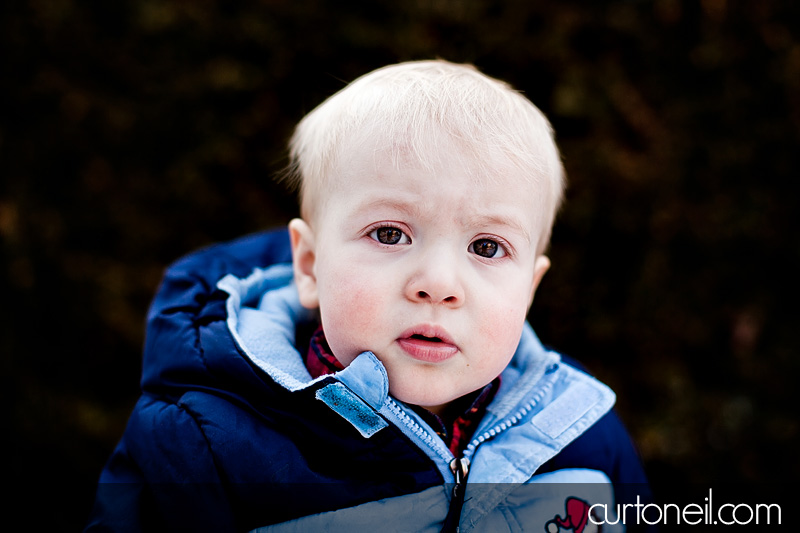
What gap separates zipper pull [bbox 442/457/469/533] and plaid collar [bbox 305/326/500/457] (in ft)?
0.24

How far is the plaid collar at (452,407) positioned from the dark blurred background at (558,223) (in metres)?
0.94

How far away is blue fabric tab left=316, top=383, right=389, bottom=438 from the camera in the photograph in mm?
1219

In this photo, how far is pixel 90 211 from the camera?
2240mm

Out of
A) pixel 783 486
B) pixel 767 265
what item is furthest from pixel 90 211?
pixel 783 486

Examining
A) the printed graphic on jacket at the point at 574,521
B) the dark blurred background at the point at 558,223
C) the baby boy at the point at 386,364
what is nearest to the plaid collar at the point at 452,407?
the baby boy at the point at 386,364

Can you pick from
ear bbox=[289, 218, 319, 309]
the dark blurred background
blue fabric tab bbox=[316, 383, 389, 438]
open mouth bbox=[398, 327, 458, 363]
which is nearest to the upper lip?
open mouth bbox=[398, 327, 458, 363]

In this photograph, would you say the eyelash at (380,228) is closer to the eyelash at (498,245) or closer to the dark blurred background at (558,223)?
the eyelash at (498,245)

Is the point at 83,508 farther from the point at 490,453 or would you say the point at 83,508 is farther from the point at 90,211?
the point at 490,453

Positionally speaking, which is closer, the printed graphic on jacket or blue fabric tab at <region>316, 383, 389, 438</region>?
blue fabric tab at <region>316, 383, 389, 438</region>

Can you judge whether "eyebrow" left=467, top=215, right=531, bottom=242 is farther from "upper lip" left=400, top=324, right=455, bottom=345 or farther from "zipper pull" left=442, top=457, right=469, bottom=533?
"zipper pull" left=442, top=457, right=469, bottom=533

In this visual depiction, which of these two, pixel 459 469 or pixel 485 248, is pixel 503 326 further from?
pixel 459 469

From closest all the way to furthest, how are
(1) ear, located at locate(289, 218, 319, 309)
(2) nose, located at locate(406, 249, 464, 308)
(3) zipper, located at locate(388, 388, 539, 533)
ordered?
(2) nose, located at locate(406, 249, 464, 308), (3) zipper, located at locate(388, 388, 539, 533), (1) ear, located at locate(289, 218, 319, 309)

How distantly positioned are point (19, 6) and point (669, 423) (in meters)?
2.66

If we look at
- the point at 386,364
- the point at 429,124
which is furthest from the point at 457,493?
the point at 429,124
